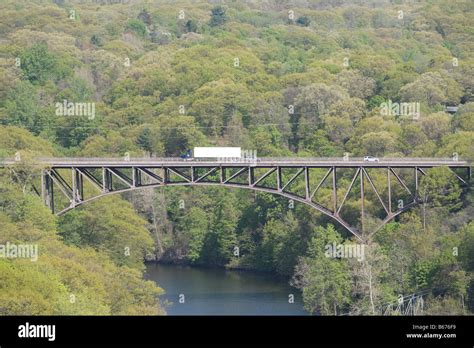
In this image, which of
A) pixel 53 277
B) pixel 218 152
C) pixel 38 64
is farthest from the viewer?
pixel 38 64

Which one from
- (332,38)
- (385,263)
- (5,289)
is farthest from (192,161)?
(332,38)

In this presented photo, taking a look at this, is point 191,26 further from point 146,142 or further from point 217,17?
point 146,142

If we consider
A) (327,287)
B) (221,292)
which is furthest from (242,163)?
(327,287)

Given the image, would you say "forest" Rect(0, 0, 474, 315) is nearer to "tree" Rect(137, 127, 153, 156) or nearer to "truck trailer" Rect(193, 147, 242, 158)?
"tree" Rect(137, 127, 153, 156)

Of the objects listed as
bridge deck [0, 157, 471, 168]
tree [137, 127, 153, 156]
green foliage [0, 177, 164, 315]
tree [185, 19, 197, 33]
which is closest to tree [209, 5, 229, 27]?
tree [185, 19, 197, 33]
